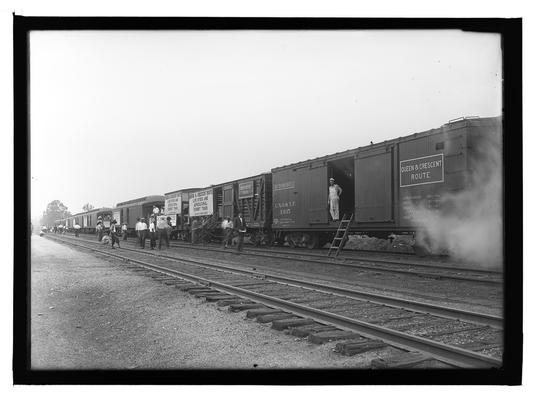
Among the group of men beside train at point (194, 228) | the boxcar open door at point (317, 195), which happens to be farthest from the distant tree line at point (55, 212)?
the boxcar open door at point (317, 195)

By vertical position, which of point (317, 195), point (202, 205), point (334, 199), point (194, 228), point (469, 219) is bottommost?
point (194, 228)

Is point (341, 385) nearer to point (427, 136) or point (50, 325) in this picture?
point (50, 325)

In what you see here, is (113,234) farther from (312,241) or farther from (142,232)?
(312,241)

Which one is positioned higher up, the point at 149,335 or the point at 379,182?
the point at 379,182

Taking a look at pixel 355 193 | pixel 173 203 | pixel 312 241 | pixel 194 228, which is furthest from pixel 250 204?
pixel 173 203

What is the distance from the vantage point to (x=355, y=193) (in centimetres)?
1533

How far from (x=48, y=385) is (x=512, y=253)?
4027 millimetres

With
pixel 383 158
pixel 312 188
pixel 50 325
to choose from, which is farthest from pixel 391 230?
pixel 50 325

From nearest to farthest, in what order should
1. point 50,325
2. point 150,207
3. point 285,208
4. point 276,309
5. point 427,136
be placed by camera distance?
point 50,325 < point 276,309 < point 150,207 < point 427,136 < point 285,208

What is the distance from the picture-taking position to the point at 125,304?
26.0 ft

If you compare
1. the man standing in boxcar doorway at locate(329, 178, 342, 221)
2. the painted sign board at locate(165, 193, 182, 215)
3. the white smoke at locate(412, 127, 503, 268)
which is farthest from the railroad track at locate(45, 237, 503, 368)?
the man standing in boxcar doorway at locate(329, 178, 342, 221)

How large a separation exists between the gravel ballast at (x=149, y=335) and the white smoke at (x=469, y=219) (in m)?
2.28

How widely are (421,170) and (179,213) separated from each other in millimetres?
6147

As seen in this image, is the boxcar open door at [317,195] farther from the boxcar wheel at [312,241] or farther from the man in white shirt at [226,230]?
the man in white shirt at [226,230]
